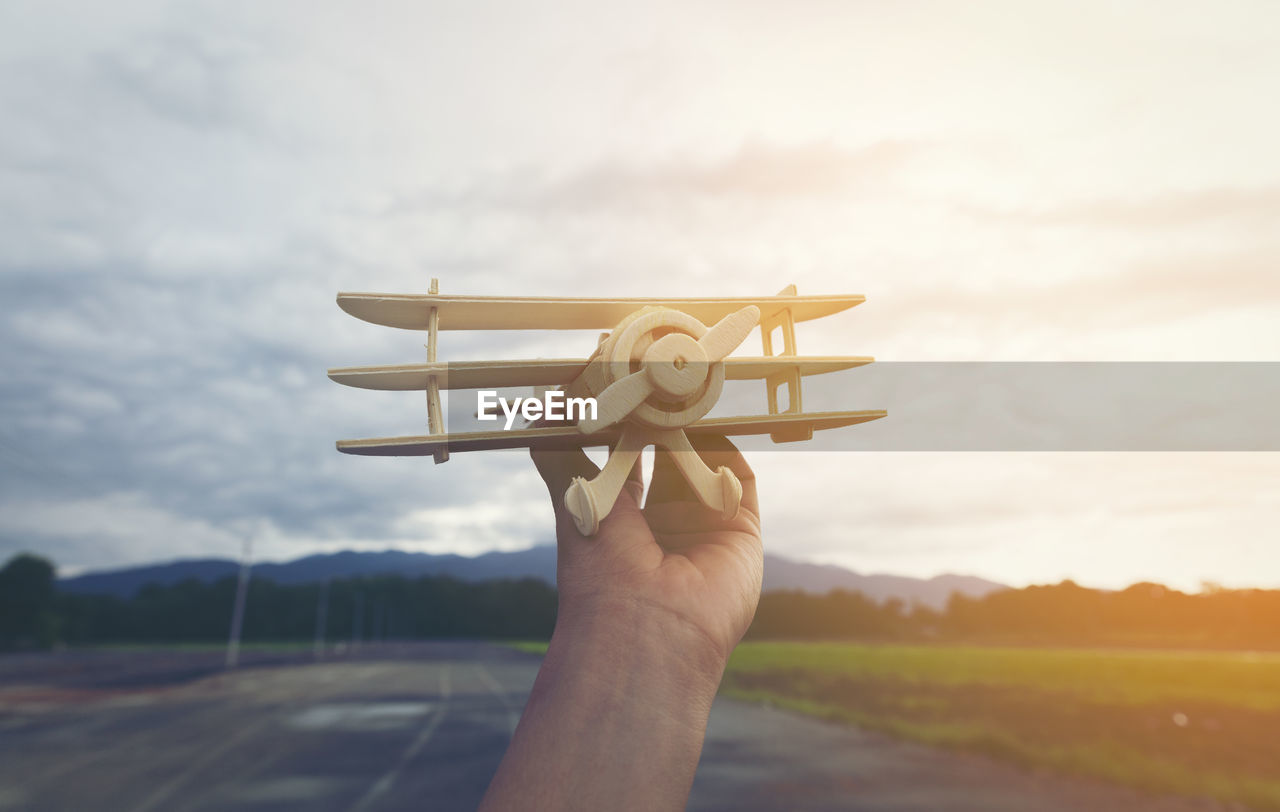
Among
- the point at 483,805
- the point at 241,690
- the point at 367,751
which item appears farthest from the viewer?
the point at 241,690

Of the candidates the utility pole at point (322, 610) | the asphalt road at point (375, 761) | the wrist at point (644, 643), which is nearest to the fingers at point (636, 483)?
the wrist at point (644, 643)

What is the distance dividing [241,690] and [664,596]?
165 feet

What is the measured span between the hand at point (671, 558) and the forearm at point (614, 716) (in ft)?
0.06

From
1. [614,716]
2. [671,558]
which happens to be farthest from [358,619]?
[614,716]

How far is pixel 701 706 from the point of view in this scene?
174 cm

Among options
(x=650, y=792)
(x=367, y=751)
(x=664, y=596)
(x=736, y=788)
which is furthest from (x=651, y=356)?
(x=367, y=751)

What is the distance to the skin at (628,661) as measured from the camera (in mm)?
1555

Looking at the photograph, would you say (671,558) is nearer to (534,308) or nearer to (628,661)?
(628,661)

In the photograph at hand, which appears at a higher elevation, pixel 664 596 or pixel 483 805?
pixel 664 596

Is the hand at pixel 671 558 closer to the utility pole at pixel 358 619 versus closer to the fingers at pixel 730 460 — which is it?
the fingers at pixel 730 460

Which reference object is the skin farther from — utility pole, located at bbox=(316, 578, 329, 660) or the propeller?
utility pole, located at bbox=(316, 578, 329, 660)

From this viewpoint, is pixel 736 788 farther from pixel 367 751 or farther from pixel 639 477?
pixel 639 477

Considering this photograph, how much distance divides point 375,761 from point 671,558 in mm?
22284

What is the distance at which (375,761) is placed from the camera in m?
20.6
